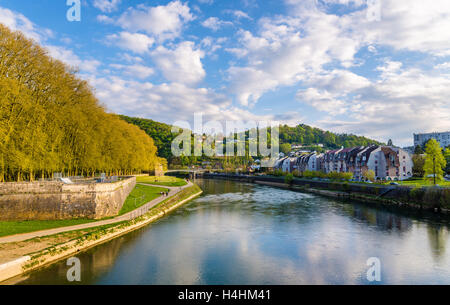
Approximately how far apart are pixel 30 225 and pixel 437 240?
129 feet

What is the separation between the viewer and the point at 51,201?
26.9 m

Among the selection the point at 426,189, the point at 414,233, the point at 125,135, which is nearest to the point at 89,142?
the point at 125,135

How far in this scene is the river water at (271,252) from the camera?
57.9ft

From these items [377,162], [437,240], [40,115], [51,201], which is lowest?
[437,240]

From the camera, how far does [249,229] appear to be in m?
31.0

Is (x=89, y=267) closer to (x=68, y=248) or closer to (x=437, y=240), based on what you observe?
(x=68, y=248)

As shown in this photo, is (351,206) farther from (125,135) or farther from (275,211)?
(125,135)

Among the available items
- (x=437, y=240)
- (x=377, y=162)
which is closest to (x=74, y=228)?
(x=437, y=240)

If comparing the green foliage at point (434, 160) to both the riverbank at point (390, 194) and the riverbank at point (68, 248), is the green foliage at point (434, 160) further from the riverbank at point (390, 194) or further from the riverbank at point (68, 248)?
the riverbank at point (68, 248)

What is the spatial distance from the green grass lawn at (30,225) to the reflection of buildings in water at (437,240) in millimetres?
32566

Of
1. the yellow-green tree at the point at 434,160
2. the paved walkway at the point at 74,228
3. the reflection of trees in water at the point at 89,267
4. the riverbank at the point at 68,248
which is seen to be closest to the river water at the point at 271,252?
the reflection of trees in water at the point at 89,267

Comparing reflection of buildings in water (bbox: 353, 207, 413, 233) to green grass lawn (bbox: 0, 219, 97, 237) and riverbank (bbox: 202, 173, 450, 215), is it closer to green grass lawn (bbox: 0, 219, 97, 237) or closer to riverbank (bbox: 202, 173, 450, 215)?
riverbank (bbox: 202, 173, 450, 215)
